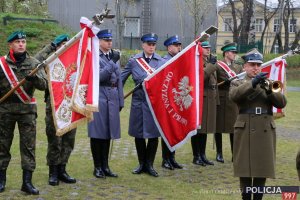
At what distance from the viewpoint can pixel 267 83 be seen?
5488 millimetres

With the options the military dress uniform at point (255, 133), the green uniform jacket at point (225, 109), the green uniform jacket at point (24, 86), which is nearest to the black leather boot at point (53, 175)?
the green uniform jacket at point (24, 86)

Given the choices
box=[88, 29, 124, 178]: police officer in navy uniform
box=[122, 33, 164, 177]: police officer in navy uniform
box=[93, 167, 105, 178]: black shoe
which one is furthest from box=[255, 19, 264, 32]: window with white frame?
box=[93, 167, 105, 178]: black shoe

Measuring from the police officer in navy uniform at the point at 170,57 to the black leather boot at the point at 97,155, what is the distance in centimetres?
123

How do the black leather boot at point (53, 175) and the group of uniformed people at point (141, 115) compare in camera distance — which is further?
the black leather boot at point (53, 175)

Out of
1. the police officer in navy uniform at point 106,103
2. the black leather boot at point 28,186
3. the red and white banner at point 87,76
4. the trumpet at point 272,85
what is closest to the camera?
the trumpet at point 272,85

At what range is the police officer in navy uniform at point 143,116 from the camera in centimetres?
791

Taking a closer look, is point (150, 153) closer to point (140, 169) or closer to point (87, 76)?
point (140, 169)

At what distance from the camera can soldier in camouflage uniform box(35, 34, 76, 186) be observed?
7008 millimetres

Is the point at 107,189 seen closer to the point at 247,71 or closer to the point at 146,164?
the point at 146,164

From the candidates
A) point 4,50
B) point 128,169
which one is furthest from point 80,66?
point 4,50

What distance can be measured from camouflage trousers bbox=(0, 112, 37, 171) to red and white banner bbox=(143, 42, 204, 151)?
200 centimetres

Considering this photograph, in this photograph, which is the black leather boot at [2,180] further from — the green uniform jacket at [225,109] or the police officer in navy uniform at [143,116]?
the green uniform jacket at [225,109]

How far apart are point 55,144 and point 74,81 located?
3.81ft

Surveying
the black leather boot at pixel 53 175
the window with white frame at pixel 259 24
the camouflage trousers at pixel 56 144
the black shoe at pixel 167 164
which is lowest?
the window with white frame at pixel 259 24
